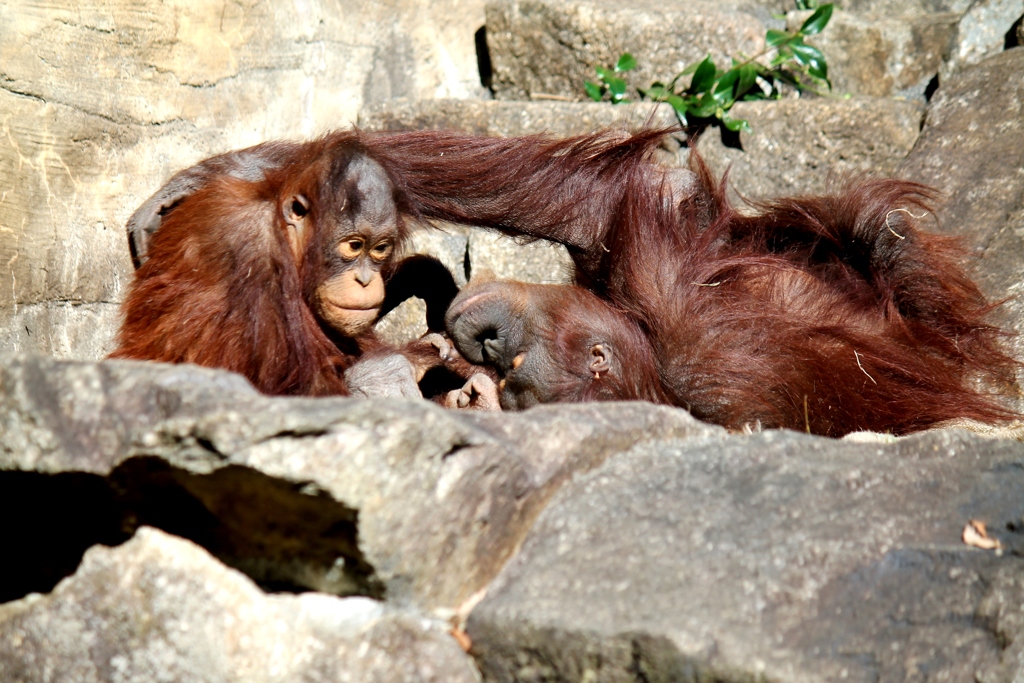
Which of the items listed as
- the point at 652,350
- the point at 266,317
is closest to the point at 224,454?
the point at 266,317

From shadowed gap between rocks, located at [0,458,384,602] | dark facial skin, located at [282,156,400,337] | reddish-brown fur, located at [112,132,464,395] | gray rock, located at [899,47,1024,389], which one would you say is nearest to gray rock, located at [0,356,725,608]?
shadowed gap between rocks, located at [0,458,384,602]

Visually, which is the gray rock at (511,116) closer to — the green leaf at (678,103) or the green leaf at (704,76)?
the green leaf at (678,103)

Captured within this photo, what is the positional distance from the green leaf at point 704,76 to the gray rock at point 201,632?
2646 mm

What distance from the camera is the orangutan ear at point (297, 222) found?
2473 millimetres

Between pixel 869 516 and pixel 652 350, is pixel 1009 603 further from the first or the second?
pixel 652 350

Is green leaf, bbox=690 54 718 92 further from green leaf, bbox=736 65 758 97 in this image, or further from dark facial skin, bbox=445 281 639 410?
dark facial skin, bbox=445 281 639 410

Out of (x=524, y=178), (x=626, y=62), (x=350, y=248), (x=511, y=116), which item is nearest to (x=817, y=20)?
(x=626, y=62)

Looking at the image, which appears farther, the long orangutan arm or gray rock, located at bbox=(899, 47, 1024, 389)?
gray rock, located at bbox=(899, 47, 1024, 389)

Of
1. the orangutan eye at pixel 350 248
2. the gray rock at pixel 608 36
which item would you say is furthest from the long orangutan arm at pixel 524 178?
the gray rock at pixel 608 36

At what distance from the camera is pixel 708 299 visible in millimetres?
2637

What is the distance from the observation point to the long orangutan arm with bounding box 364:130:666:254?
8.90 ft

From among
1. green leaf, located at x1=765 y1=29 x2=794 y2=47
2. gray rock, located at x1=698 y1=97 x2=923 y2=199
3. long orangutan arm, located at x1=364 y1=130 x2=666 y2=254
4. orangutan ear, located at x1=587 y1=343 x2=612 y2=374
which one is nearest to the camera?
orangutan ear, located at x1=587 y1=343 x2=612 y2=374

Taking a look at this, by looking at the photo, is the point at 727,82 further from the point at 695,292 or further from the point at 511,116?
the point at 695,292

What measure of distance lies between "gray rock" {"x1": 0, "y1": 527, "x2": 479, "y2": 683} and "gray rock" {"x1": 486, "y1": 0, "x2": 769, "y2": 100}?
2.79m
